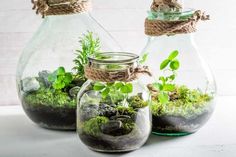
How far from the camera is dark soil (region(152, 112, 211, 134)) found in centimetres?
122

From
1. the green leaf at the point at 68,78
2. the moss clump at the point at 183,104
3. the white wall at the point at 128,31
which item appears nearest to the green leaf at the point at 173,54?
the moss clump at the point at 183,104

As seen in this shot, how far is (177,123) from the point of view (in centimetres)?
122

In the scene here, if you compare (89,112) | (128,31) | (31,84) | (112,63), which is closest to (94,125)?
(89,112)

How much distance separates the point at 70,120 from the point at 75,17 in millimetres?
252

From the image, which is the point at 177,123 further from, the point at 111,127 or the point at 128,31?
the point at 128,31

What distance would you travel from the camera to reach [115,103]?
1.14 meters

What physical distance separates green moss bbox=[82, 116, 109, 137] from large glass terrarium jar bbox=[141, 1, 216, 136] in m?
0.15

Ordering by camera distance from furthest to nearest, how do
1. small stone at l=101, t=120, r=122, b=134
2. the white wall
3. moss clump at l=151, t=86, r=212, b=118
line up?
the white wall
moss clump at l=151, t=86, r=212, b=118
small stone at l=101, t=120, r=122, b=134

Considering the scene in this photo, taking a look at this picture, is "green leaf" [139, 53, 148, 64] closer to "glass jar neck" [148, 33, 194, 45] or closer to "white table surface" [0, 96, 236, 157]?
"glass jar neck" [148, 33, 194, 45]

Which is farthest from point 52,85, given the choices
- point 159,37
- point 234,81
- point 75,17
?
point 234,81

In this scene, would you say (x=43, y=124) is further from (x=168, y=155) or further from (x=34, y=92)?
(x=168, y=155)

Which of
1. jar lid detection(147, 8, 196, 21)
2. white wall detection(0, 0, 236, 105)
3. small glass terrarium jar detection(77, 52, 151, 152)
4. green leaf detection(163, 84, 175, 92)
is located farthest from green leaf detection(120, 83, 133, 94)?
white wall detection(0, 0, 236, 105)

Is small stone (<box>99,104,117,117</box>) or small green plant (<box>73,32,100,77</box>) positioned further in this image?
small green plant (<box>73,32,100,77</box>)

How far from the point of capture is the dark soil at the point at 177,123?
47.9 inches
